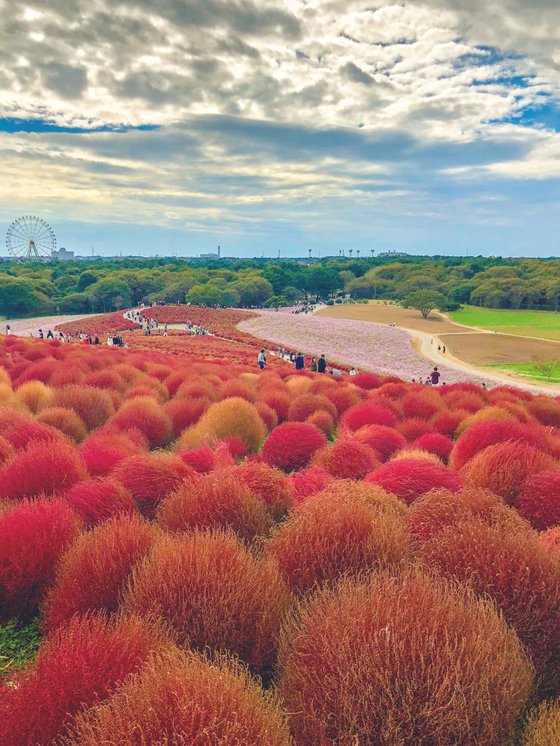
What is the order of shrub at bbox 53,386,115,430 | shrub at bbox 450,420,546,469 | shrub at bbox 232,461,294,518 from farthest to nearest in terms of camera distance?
shrub at bbox 53,386,115,430 < shrub at bbox 450,420,546,469 < shrub at bbox 232,461,294,518

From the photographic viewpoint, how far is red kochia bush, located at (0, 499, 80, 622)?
5.14 m

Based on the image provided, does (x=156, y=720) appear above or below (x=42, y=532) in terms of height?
above

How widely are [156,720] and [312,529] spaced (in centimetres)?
264

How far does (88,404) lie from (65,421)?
1.51 metres

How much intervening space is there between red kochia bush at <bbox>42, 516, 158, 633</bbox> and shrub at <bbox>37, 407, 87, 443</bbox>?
22.3 feet

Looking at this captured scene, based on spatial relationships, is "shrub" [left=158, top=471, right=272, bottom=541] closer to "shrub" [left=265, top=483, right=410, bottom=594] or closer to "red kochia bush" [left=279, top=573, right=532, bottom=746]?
"shrub" [left=265, top=483, right=410, bottom=594]

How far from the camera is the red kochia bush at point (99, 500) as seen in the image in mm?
6461

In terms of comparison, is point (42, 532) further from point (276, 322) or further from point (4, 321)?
point (4, 321)

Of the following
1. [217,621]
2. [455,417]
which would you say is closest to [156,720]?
[217,621]

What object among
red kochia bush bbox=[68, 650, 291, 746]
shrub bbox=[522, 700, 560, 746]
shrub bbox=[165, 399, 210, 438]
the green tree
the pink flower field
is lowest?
the pink flower field

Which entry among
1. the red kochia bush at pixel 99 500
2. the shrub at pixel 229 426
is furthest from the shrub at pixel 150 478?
the shrub at pixel 229 426

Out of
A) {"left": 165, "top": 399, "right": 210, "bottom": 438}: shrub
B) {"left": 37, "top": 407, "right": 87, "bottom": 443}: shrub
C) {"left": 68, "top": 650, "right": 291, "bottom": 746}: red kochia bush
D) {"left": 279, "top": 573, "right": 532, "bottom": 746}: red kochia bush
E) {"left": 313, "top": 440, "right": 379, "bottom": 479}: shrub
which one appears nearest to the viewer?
{"left": 68, "top": 650, "right": 291, "bottom": 746}: red kochia bush

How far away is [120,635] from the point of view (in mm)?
3488

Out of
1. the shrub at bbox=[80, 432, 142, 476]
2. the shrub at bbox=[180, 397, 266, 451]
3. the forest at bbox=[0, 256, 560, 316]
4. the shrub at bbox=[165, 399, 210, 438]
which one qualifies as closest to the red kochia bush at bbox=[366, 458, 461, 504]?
the shrub at bbox=[80, 432, 142, 476]
